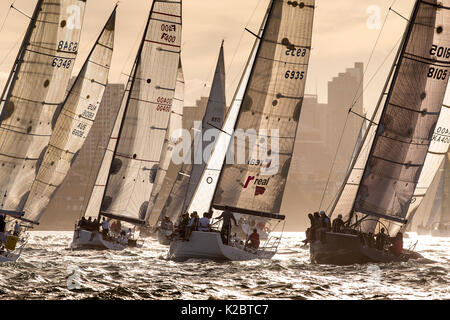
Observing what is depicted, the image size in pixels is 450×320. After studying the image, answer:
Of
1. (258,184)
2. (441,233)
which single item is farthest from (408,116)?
(441,233)

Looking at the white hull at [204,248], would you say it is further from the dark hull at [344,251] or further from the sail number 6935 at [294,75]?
the sail number 6935 at [294,75]

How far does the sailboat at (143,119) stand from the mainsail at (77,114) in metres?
3.36

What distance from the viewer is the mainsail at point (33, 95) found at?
1027 inches

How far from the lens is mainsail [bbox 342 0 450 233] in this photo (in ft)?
82.8

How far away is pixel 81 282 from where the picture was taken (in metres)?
17.2

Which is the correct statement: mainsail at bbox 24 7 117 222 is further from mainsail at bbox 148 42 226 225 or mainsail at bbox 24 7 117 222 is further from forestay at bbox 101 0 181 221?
mainsail at bbox 148 42 226 225

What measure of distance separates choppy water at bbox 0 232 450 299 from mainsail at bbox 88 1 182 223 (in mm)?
9286

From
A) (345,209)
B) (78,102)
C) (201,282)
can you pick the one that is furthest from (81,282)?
(78,102)

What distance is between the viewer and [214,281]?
17891 mm

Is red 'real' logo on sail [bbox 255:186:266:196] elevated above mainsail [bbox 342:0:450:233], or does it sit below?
below

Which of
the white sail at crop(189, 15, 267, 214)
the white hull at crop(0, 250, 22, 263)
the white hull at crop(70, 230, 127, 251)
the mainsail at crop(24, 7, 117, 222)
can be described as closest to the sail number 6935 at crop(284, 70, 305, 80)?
the white sail at crop(189, 15, 267, 214)

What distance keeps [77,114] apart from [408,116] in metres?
18.5
